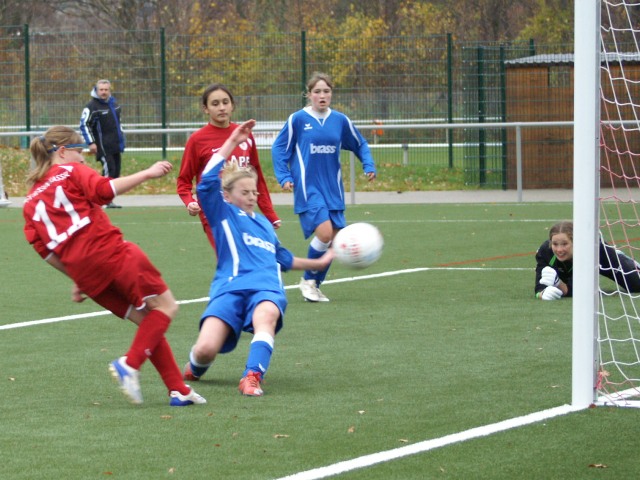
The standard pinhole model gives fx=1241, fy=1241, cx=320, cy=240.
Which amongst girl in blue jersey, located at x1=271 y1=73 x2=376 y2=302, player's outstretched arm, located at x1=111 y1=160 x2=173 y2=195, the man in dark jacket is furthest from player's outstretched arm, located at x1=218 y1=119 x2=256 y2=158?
the man in dark jacket

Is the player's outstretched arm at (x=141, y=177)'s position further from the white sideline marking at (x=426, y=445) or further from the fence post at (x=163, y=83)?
the fence post at (x=163, y=83)

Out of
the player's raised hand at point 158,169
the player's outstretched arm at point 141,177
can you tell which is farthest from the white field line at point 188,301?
the player's raised hand at point 158,169

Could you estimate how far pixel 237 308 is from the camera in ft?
22.1

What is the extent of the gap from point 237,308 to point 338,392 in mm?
733

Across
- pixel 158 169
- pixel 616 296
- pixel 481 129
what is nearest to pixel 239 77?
pixel 481 129

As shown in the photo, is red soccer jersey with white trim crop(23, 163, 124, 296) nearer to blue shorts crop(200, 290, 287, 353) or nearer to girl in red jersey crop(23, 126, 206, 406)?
girl in red jersey crop(23, 126, 206, 406)

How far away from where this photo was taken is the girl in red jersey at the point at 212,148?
873cm

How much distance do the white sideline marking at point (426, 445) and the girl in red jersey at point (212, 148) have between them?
11.6 feet

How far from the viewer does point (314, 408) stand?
6102 mm

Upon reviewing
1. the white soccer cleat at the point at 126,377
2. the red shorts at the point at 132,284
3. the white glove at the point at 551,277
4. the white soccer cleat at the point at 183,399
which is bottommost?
the white soccer cleat at the point at 183,399

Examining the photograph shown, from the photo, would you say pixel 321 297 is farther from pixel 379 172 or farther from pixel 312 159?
pixel 379 172

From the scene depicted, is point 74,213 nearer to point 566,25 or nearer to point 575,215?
point 575,215

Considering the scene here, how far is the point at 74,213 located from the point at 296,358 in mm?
2022

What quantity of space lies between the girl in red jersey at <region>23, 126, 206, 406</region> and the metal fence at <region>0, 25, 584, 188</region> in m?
17.8
